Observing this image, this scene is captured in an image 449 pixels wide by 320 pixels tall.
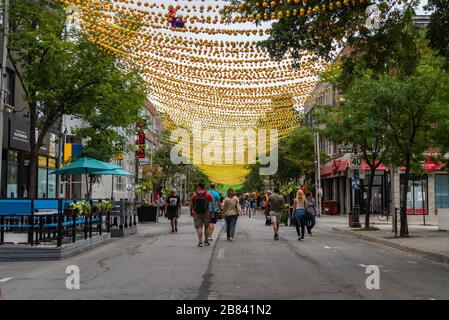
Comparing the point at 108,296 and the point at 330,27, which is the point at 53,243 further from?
the point at 330,27

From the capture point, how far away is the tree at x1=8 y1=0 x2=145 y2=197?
838 inches

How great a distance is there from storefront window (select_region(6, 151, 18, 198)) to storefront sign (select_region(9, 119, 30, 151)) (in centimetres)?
62

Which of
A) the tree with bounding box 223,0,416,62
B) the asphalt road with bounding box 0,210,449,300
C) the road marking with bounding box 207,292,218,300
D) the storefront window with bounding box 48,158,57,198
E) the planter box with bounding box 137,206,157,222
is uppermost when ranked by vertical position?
the tree with bounding box 223,0,416,62

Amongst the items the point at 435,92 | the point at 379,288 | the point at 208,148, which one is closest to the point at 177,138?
the point at 208,148

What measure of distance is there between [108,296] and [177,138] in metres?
37.8

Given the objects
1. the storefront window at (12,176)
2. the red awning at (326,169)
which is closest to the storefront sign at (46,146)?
the storefront window at (12,176)

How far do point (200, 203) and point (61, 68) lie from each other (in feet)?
26.8

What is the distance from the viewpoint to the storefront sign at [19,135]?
2666 cm

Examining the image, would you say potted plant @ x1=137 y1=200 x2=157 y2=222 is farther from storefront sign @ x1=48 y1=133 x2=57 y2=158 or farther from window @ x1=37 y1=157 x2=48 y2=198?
storefront sign @ x1=48 y1=133 x2=57 y2=158

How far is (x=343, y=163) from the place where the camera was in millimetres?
47938

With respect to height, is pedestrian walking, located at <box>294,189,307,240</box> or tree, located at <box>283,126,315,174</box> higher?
tree, located at <box>283,126,315,174</box>

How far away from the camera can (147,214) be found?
3425cm

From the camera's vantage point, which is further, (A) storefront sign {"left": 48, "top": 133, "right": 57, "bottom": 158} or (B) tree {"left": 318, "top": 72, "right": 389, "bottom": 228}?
(A) storefront sign {"left": 48, "top": 133, "right": 57, "bottom": 158}

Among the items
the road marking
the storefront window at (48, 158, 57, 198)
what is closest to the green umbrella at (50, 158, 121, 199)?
the road marking
